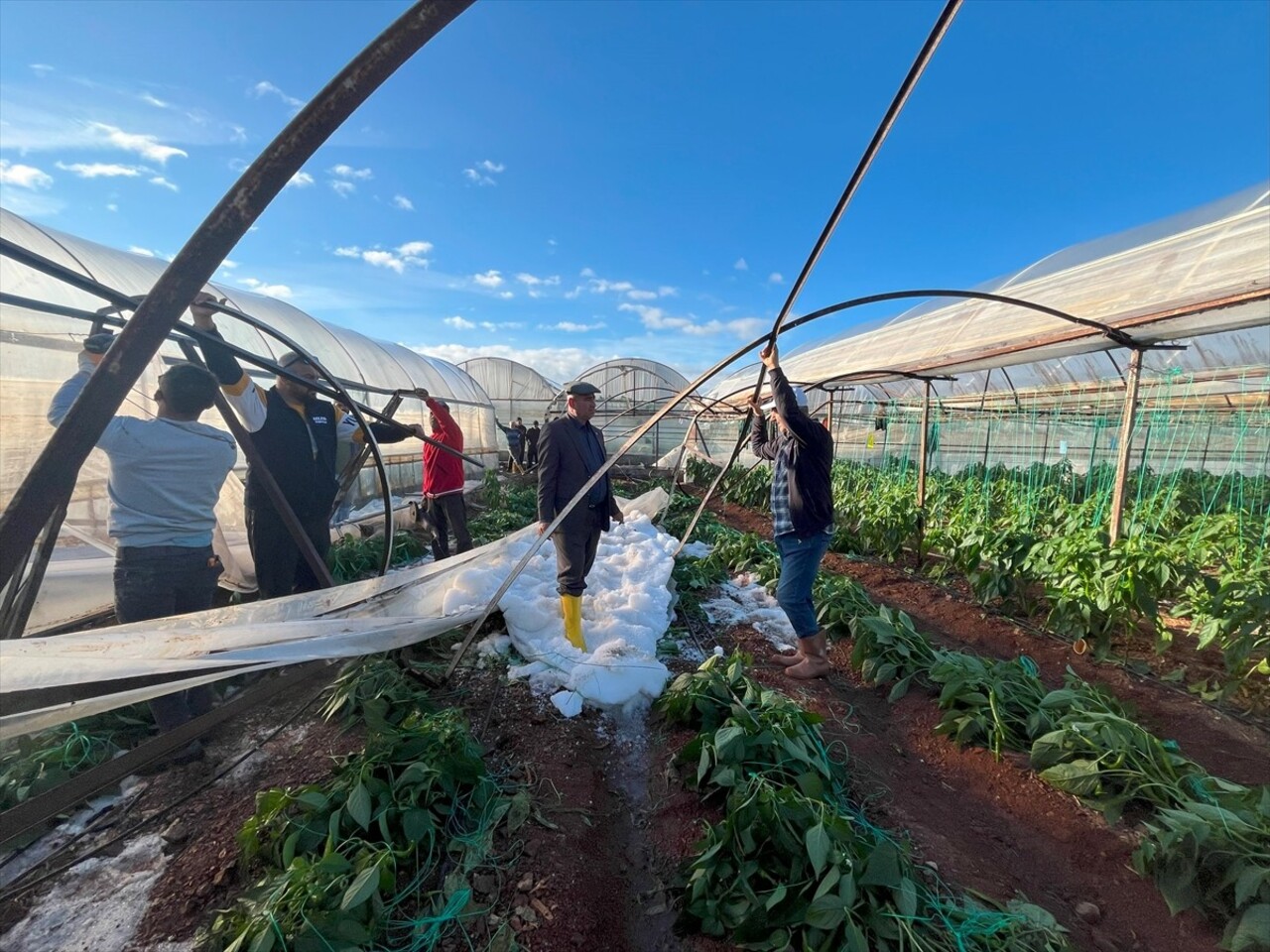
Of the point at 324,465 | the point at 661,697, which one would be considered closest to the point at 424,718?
the point at 661,697

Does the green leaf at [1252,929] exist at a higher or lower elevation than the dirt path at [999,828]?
higher

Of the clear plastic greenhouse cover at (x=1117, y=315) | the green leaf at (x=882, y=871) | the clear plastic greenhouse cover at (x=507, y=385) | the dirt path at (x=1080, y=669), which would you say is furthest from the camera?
the clear plastic greenhouse cover at (x=507, y=385)

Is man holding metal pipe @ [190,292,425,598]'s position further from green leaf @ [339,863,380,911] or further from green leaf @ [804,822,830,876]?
green leaf @ [804,822,830,876]

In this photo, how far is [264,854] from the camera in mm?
1790

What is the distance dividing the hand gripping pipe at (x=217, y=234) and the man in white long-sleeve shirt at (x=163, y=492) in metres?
1.68

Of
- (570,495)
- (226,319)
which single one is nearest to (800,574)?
(570,495)

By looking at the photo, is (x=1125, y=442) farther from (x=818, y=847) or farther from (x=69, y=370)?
(x=69, y=370)

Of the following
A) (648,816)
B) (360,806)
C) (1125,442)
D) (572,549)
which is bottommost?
(648,816)

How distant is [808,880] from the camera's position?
5.41 ft

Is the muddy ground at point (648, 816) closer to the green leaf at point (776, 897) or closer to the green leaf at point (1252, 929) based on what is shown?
the green leaf at point (1252, 929)

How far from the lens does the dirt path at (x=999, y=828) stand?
1.75m

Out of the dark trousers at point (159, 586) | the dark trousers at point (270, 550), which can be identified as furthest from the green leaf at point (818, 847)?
the dark trousers at point (270, 550)

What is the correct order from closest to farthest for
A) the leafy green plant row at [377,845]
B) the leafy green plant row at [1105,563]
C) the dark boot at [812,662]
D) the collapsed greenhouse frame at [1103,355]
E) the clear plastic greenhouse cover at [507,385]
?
the leafy green plant row at [377,845], the leafy green plant row at [1105,563], the dark boot at [812,662], the collapsed greenhouse frame at [1103,355], the clear plastic greenhouse cover at [507,385]

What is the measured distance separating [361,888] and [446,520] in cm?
414
